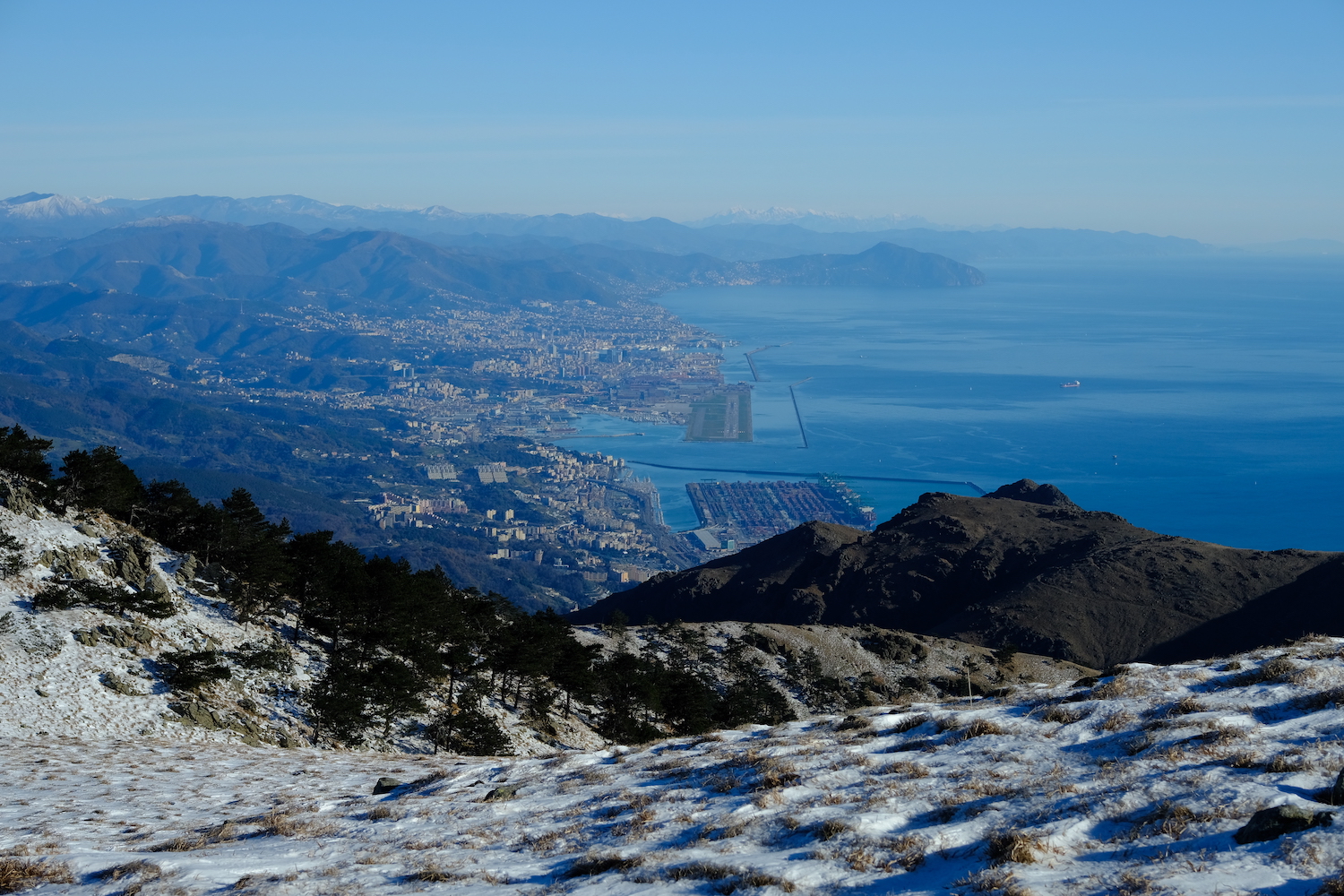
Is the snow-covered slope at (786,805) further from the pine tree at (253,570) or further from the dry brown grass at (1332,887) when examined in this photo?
the pine tree at (253,570)

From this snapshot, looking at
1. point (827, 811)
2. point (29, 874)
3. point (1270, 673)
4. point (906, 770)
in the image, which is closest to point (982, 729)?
point (906, 770)

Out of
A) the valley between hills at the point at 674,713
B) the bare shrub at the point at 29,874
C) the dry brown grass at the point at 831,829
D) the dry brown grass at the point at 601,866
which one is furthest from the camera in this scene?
the bare shrub at the point at 29,874

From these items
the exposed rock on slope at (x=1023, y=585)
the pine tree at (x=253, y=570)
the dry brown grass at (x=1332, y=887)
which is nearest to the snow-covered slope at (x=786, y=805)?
the dry brown grass at (x=1332, y=887)

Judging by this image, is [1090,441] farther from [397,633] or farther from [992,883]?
[992,883]

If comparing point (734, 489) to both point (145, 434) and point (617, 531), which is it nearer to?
point (617, 531)

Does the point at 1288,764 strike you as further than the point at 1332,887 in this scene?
Yes
